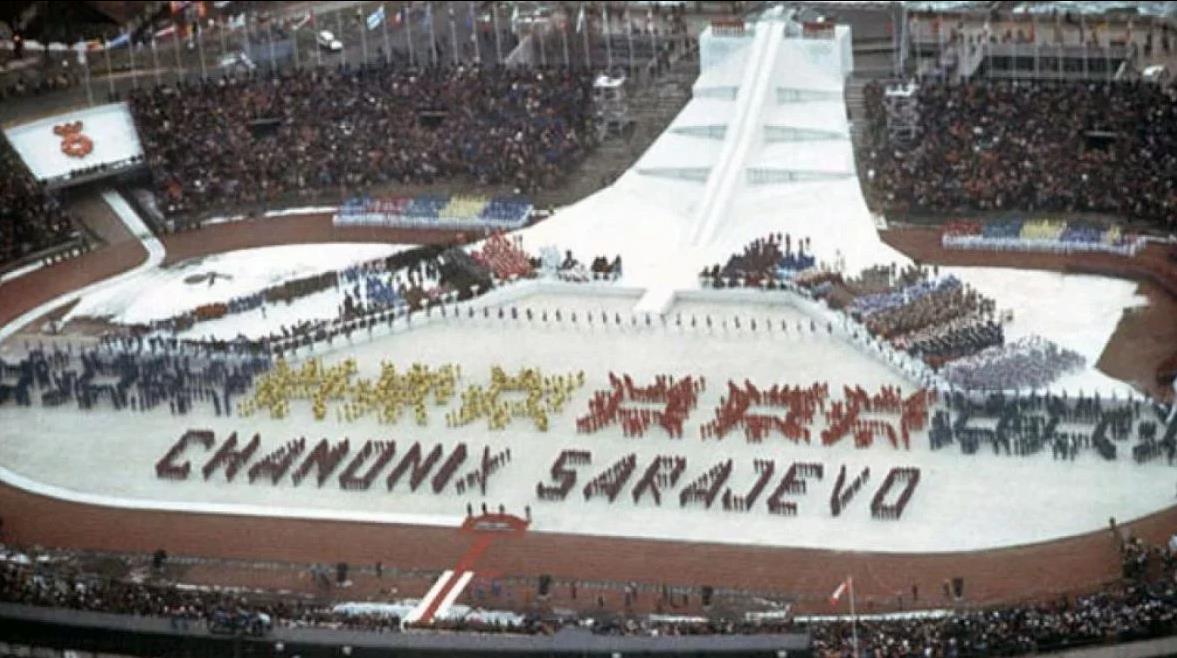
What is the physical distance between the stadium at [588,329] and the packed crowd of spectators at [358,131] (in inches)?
8.3

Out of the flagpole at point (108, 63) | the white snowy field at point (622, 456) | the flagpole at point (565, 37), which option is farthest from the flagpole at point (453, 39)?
the white snowy field at point (622, 456)

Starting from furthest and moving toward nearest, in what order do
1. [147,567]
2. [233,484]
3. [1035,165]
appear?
[1035,165], [233,484], [147,567]

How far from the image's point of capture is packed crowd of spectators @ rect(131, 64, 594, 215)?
431 ft

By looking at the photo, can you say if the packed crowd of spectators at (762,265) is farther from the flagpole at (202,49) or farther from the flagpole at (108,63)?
the flagpole at (108,63)

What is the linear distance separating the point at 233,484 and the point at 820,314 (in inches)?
965

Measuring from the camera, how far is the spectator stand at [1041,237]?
4582 inches

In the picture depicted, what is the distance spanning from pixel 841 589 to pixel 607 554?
8315mm

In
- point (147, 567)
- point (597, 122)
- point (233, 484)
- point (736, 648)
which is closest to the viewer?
point (736, 648)

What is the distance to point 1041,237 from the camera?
4638 inches

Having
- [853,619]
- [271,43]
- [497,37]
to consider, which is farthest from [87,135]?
[853,619]

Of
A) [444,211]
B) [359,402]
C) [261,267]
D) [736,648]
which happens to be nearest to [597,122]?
[444,211]

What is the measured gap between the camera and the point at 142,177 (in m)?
134

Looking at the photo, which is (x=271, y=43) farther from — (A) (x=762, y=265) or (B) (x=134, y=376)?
(A) (x=762, y=265)

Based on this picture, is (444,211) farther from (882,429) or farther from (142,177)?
(882,429)
